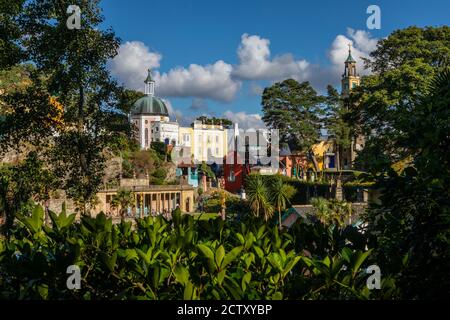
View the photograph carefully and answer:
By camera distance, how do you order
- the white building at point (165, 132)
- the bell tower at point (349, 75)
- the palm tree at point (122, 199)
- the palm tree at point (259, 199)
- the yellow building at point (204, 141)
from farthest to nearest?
the yellow building at point (204, 141) → the white building at point (165, 132) → the bell tower at point (349, 75) → the palm tree at point (122, 199) → the palm tree at point (259, 199)

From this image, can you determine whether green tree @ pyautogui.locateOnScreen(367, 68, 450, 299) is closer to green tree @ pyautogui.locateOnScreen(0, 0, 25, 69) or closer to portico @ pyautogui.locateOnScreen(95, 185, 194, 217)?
green tree @ pyautogui.locateOnScreen(0, 0, 25, 69)

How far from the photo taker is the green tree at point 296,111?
59219mm

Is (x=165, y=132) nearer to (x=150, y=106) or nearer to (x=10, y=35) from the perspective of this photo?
(x=150, y=106)

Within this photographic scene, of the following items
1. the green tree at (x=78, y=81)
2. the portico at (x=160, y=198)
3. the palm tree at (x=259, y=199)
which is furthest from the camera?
the portico at (x=160, y=198)

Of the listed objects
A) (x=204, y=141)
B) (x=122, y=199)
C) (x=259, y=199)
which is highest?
(x=204, y=141)

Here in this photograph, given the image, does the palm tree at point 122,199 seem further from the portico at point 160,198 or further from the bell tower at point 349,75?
the bell tower at point 349,75

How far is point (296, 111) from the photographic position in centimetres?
6003

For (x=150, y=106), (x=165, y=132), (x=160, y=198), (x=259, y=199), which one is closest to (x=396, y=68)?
(x=259, y=199)

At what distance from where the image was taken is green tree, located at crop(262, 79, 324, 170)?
194ft

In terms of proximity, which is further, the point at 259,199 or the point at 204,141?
the point at 204,141

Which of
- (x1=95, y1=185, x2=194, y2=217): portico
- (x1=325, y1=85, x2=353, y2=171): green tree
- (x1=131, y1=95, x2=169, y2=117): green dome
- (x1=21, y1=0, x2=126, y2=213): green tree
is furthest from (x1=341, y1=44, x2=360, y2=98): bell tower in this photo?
(x1=21, y1=0, x2=126, y2=213): green tree

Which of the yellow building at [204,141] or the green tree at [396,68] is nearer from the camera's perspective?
the green tree at [396,68]

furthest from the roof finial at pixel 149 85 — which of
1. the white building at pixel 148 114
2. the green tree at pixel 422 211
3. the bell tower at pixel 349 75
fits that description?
the green tree at pixel 422 211
